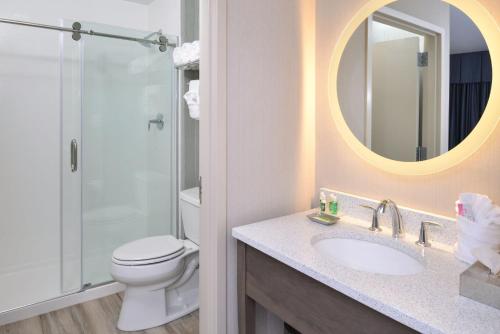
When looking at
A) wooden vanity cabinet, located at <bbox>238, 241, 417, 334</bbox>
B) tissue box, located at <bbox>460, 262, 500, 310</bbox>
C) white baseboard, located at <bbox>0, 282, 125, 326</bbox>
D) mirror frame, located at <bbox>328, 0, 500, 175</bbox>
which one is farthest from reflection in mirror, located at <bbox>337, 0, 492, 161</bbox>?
white baseboard, located at <bbox>0, 282, 125, 326</bbox>

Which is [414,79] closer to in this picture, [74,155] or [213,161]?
[213,161]

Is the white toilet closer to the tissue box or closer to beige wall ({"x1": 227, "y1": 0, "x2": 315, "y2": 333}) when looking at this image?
beige wall ({"x1": 227, "y1": 0, "x2": 315, "y2": 333})

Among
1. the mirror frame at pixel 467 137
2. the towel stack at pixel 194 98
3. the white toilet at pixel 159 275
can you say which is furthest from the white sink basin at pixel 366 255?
the towel stack at pixel 194 98

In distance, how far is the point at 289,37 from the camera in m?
1.58

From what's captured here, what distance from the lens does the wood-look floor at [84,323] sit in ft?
6.74

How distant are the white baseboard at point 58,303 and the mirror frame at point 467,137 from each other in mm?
1961

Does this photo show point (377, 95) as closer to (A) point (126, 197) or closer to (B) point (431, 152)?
(B) point (431, 152)

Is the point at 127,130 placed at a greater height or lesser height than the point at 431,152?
greater

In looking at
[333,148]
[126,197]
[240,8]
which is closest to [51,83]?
[126,197]

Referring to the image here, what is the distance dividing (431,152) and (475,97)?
0.23 metres

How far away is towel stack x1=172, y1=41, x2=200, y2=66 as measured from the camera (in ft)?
7.47

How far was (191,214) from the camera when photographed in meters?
2.33

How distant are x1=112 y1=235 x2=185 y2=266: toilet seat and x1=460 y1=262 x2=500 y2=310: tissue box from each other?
5.33ft

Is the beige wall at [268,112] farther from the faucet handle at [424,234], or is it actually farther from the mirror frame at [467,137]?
the faucet handle at [424,234]
